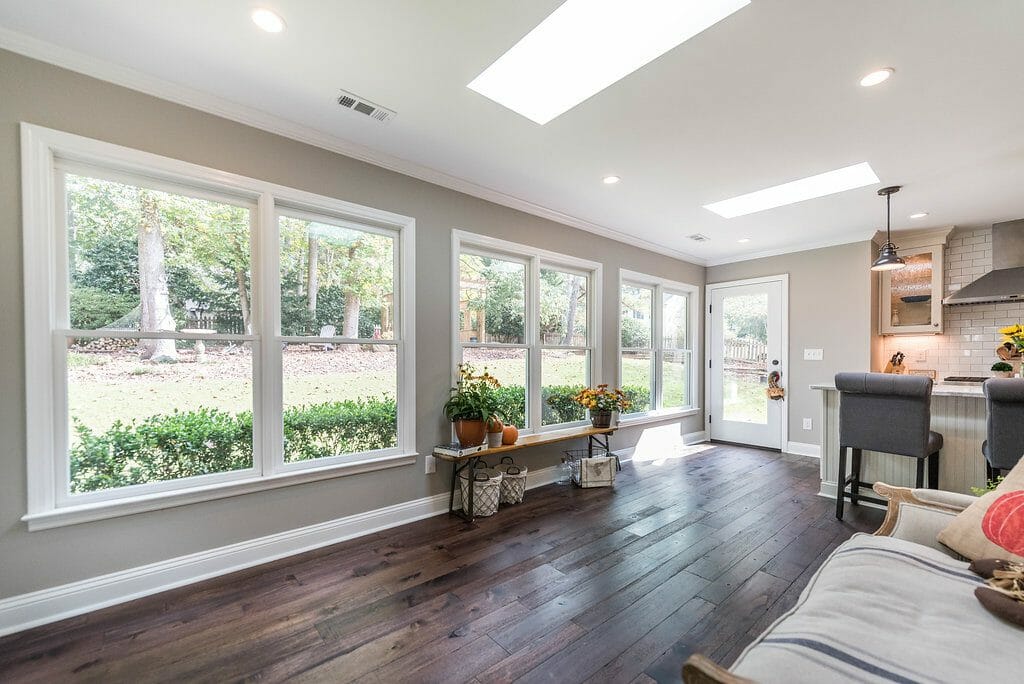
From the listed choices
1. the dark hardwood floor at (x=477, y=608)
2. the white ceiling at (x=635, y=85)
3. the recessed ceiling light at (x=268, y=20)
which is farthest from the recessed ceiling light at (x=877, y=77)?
the recessed ceiling light at (x=268, y=20)

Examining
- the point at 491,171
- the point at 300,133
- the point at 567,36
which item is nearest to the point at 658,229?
the point at 491,171

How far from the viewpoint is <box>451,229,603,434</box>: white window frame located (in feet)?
10.9

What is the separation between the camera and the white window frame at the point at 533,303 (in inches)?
131

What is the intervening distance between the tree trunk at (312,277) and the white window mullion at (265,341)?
0.22m

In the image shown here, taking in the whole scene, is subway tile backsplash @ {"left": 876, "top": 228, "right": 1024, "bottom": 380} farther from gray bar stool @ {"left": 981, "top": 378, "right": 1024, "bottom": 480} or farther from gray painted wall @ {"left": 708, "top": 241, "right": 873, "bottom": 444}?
gray bar stool @ {"left": 981, "top": 378, "right": 1024, "bottom": 480}

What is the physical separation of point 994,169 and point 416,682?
4762mm

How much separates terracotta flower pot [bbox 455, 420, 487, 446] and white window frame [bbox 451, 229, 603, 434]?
0.41 m

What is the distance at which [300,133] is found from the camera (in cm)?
258

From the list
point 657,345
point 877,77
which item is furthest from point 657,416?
point 877,77

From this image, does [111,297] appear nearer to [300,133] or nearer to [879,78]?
[300,133]

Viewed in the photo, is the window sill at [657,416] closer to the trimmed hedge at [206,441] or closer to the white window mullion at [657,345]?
the white window mullion at [657,345]

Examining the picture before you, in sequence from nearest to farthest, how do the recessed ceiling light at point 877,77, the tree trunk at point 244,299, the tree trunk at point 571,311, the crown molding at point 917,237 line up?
the recessed ceiling light at point 877,77
the tree trunk at point 244,299
the tree trunk at point 571,311
the crown molding at point 917,237

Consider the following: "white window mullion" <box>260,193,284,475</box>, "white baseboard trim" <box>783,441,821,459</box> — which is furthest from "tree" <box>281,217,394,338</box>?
"white baseboard trim" <box>783,441,821,459</box>

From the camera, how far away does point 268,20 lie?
1.74m
